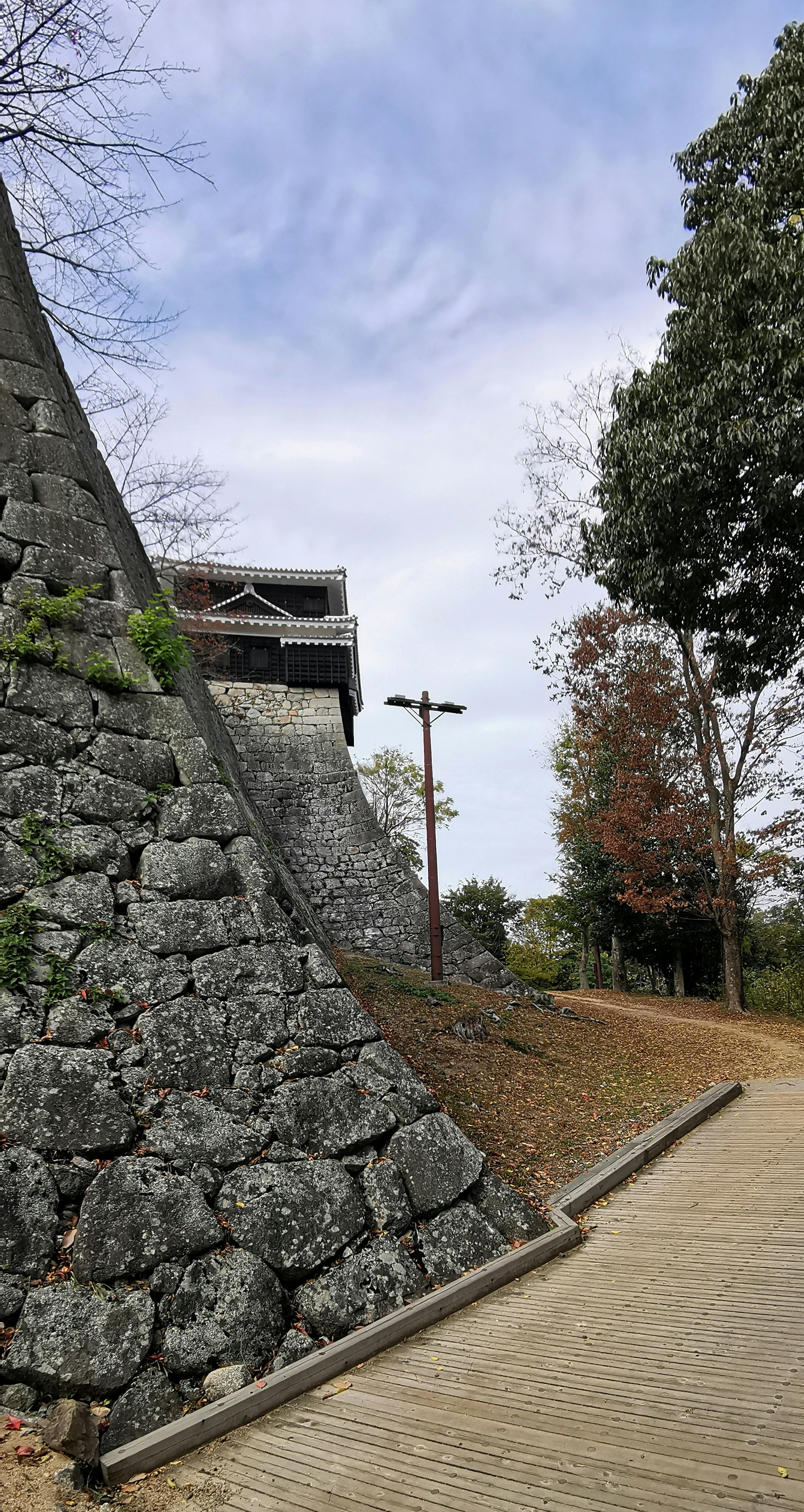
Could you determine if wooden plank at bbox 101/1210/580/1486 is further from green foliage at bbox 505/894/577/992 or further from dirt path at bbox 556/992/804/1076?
green foliage at bbox 505/894/577/992

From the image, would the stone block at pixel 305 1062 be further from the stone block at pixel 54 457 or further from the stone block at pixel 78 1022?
the stone block at pixel 54 457

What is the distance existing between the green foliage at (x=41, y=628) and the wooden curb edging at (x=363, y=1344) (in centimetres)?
420

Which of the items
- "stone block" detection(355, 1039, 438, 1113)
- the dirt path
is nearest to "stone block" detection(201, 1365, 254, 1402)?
"stone block" detection(355, 1039, 438, 1113)

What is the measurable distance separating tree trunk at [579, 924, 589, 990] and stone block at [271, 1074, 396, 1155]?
1978cm

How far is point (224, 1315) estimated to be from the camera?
3887 mm

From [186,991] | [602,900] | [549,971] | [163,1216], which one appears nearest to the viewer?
[163,1216]

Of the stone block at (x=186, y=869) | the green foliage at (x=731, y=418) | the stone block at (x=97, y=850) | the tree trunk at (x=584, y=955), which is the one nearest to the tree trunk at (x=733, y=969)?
the tree trunk at (x=584, y=955)

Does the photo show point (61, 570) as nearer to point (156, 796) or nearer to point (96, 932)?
point (156, 796)

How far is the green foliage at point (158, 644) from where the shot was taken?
5961 mm

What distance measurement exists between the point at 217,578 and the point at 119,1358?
63.1 ft

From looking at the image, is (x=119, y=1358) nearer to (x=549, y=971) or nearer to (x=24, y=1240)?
(x=24, y=1240)

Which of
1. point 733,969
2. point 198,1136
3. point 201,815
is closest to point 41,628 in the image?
point 201,815

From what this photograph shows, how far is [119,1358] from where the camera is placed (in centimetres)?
360

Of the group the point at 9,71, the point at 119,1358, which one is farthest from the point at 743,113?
the point at 119,1358
